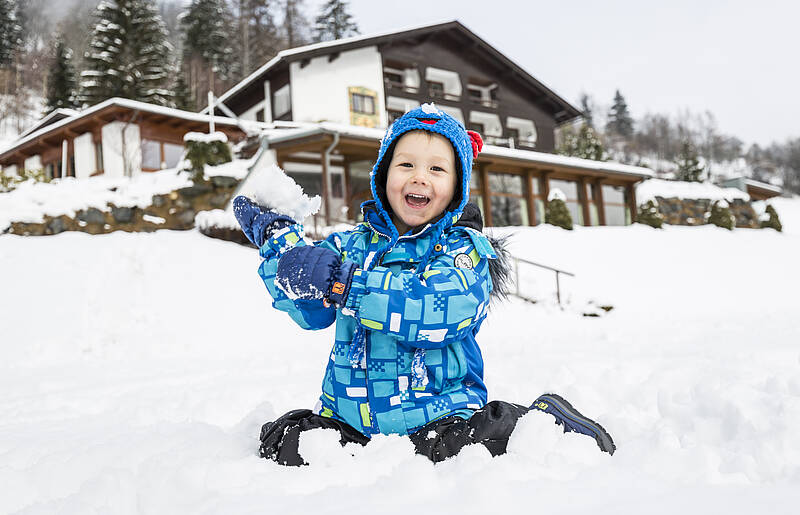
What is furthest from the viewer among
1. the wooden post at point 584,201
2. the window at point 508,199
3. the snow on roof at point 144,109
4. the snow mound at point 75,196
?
the wooden post at point 584,201

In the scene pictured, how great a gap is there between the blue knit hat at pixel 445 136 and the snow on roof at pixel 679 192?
24997mm

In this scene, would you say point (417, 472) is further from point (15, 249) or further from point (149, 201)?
point (149, 201)

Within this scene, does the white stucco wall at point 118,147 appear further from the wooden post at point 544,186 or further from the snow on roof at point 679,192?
the snow on roof at point 679,192

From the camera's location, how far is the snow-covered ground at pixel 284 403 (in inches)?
53.7

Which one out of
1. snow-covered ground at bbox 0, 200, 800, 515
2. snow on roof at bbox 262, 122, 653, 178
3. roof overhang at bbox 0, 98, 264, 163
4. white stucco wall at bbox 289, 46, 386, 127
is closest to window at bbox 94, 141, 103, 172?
roof overhang at bbox 0, 98, 264, 163

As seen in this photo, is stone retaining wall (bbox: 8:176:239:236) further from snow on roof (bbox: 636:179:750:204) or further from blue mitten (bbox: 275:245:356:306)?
snow on roof (bbox: 636:179:750:204)

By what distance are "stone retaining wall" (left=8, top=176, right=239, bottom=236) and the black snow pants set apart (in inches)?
466

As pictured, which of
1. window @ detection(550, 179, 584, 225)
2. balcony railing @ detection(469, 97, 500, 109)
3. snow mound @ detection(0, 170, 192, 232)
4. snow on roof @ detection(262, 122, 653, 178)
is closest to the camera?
snow mound @ detection(0, 170, 192, 232)

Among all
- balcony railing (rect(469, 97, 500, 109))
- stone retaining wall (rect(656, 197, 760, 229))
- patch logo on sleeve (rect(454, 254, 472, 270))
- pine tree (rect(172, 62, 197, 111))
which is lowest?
patch logo on sleeve (rect(454, 254, 472, 270))

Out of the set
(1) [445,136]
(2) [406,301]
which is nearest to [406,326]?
(2) [406,301]

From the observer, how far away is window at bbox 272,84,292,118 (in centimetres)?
1897

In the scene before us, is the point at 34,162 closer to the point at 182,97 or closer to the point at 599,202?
the point at 182,97

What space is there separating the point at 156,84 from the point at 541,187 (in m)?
21.1

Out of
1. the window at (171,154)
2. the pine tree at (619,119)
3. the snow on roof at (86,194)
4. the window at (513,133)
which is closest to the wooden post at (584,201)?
the window at (513,133)
